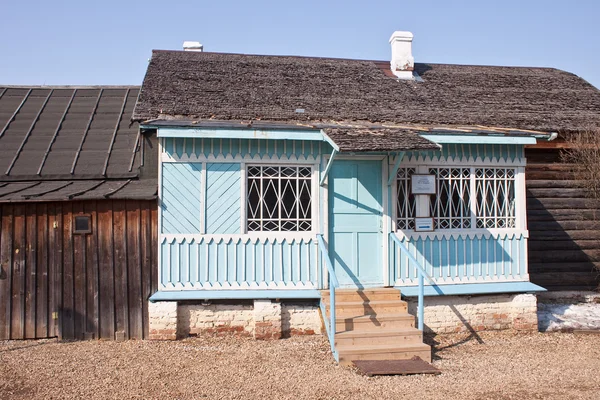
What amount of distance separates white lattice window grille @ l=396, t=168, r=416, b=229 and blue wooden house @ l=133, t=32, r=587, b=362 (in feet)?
0.08

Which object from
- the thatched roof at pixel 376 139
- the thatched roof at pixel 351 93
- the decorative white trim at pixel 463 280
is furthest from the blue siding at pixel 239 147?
the decorative white trim at pixel 463 280

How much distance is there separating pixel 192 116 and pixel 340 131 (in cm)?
251

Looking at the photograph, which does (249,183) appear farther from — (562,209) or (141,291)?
(562,209)

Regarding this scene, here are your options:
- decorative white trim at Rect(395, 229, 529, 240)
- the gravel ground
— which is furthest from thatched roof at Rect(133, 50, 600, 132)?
the gravel ground

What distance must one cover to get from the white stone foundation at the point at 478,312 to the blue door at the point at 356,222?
3.07 ft

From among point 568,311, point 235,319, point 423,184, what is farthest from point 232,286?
point 568,311

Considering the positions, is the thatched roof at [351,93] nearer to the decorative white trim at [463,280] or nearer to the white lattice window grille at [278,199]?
the white lattice window grille at [278,199]

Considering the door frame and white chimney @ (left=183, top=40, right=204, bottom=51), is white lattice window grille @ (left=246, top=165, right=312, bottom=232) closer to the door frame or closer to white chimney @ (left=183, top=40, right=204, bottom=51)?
the door frame

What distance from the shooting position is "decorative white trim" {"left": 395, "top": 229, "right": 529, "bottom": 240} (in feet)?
30.6

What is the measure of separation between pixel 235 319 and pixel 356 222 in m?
2.52

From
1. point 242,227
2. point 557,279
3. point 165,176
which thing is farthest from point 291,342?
point 557,279

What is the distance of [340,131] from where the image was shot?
28.3ft

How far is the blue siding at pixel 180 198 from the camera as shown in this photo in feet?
29.1

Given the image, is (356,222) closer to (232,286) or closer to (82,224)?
(232,286)
